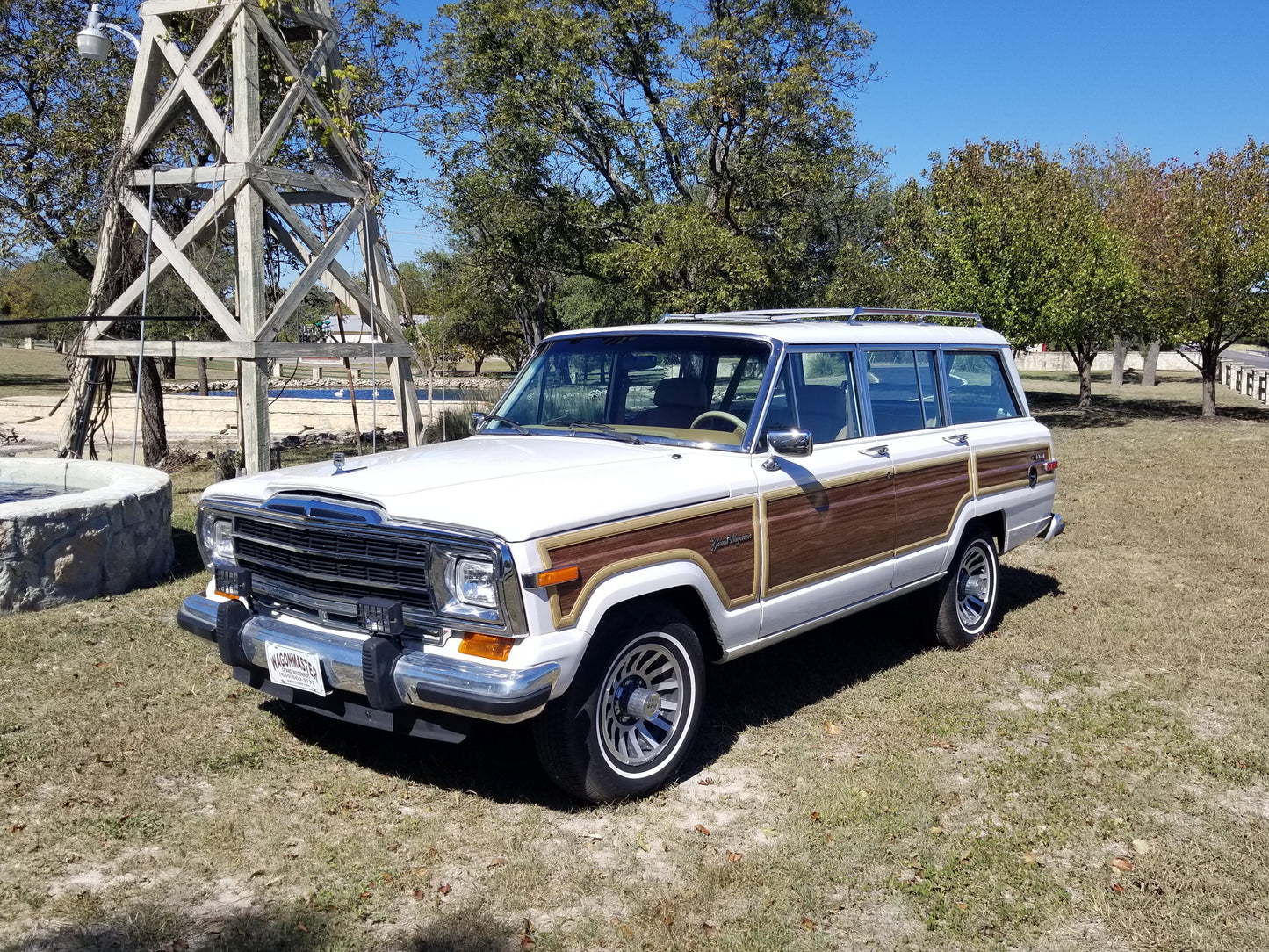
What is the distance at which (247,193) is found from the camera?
925cm

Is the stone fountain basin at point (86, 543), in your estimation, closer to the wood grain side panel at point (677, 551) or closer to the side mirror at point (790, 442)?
the wood grain side panel at point (677, 551)

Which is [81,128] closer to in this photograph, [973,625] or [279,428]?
[279,428]

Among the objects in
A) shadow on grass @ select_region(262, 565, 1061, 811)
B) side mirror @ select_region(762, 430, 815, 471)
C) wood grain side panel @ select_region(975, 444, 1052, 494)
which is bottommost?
shadow on grass @ select_region(262, 565, 1061, 811)

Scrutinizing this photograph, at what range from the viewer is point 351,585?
13.8 ft

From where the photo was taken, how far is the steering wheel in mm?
5098

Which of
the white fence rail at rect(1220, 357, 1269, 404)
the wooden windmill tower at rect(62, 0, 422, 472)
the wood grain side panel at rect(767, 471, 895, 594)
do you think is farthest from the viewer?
the white fence rail at rect(1220, 357, 1269, 404)

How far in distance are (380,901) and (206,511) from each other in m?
2.09

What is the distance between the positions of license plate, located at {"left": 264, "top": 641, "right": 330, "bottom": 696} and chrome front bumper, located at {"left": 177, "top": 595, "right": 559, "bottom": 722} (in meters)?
0.02

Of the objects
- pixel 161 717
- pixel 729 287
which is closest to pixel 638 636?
pixel 161 717

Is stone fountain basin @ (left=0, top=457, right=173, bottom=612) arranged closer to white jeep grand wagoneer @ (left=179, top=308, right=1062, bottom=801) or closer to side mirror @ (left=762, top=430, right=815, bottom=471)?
white jeep grand wagoneer @ (left=179, top=308, right=1062, bottom=801)

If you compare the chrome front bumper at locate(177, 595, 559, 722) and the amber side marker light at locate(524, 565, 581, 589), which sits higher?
the amber side marker light at locate(524, 565, 581, 589)

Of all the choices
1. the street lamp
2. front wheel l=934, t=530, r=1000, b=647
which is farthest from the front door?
the street lamp

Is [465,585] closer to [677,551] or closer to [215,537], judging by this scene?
[677,551]

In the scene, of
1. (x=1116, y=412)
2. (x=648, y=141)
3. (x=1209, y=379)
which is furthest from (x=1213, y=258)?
(x=648, y=141)
